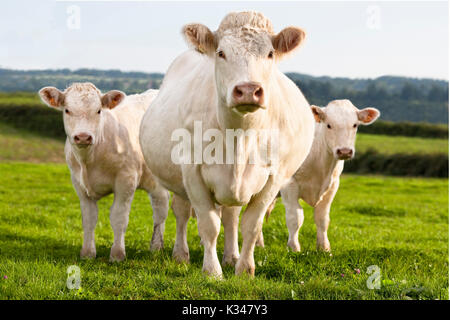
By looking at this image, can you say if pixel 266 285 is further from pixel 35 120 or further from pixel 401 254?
pixel 35 120

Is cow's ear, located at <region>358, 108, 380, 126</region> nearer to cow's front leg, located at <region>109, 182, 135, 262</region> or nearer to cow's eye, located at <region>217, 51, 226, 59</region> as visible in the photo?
cow's front leg, located at <region>109, 182, 135, 262</region>

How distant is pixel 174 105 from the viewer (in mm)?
6852

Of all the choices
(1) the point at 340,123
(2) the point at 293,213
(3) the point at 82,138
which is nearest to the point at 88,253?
(3) the point at 82,138

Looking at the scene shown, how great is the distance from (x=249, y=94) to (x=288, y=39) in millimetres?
998

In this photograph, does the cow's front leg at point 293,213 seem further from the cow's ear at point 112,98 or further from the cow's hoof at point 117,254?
the cow's ear at point 112,98

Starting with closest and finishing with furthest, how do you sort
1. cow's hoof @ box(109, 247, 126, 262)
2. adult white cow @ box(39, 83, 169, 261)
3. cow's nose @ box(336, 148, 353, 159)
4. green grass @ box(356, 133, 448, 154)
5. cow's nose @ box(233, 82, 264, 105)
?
1. cow's nose @ box(233, 82, 264, 105)
2. adult white cow @ box(39, 83, 169, 261)
3. cow's hoof @ box(109, 247, 126, 262)
4. cow's nose @ box(336, 148, 353, 159)
5. green grass @ box(356, 133, 448, 154)

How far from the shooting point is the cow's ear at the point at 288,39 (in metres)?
5.40

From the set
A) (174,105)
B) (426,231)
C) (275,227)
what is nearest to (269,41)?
(174,105)

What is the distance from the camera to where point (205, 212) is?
5926 mm

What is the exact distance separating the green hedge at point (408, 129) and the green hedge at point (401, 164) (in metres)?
16.5

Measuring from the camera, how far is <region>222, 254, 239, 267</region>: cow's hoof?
699 cm

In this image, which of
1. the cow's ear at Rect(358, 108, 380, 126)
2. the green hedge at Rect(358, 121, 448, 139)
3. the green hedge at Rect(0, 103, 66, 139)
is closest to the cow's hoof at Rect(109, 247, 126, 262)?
the cow's ear at Rect(358, 108, 380, 126)

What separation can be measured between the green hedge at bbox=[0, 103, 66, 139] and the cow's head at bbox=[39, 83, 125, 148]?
40.0 meters

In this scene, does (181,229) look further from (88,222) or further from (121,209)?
(88,222)
